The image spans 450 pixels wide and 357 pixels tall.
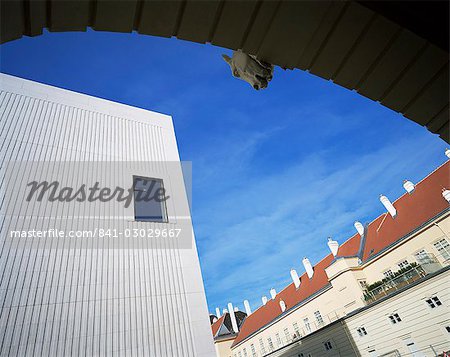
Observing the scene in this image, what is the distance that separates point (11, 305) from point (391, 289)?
2720cm

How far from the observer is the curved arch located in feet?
6.39

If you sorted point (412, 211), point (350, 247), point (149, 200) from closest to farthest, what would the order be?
point (149, 200) → point (412, 211) → point (350, 247)

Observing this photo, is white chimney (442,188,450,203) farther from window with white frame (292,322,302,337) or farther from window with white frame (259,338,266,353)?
window with white frame (259,338,266,353)

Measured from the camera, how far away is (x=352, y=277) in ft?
97.3

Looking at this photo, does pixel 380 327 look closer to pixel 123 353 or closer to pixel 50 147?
pixel 123 353

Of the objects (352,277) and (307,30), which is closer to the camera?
(307,30)

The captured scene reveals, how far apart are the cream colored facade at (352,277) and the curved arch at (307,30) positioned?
89.1 feet

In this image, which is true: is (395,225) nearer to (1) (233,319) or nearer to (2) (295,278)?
(2) (295,278)

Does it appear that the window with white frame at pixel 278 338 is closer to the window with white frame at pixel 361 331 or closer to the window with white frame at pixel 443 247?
the window with white frame at pixel 361 331

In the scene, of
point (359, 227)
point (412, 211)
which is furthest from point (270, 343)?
point (412, 211)

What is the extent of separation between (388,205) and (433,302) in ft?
48.2

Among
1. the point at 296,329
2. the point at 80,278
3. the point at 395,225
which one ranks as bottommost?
the point at 80,278

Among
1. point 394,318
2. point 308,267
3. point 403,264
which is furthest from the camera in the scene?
point 308,267

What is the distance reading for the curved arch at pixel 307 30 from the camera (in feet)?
6.39
